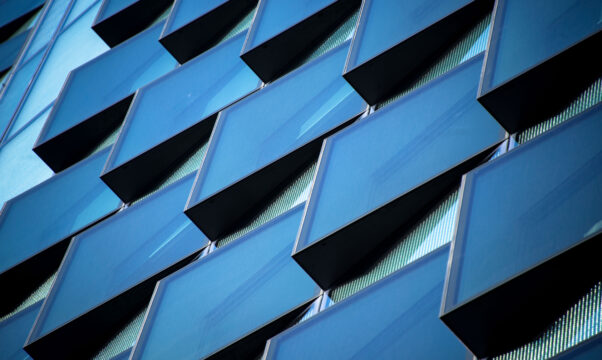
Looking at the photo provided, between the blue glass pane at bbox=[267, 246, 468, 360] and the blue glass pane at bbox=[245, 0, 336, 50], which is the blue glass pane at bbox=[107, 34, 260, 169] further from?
the blue glass pane at bbox=[267, 246, 468, 360]

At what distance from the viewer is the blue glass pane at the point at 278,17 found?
511 inches

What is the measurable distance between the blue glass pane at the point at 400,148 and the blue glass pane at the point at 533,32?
628 mm

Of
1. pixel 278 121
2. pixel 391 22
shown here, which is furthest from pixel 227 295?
pixel 391 22

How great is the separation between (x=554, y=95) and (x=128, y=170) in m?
7.09

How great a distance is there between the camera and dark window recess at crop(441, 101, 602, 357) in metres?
6.37

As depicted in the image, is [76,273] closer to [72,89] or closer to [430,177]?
[72,89]

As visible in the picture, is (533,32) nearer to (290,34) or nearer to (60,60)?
(290,34)

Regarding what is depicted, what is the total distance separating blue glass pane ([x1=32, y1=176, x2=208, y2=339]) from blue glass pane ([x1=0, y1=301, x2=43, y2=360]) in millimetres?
940

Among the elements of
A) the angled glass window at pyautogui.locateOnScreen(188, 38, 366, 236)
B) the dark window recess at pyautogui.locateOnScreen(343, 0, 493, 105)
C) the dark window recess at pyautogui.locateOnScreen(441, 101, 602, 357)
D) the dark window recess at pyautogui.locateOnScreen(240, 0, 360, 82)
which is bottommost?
the dark window recess at pyautogui.locateOnScreen(441, 101, 602, 357)

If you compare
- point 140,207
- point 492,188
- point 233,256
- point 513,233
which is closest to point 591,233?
point 513,233

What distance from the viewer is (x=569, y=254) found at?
626cm

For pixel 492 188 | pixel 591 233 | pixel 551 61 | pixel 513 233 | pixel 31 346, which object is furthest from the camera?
pixel 31 346

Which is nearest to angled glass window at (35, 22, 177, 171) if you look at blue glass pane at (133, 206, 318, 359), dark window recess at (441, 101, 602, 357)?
blue glass pane at (133, 206, 318, 359)

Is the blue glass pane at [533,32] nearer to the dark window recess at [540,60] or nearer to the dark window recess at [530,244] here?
the dark window recess at [540,60]
